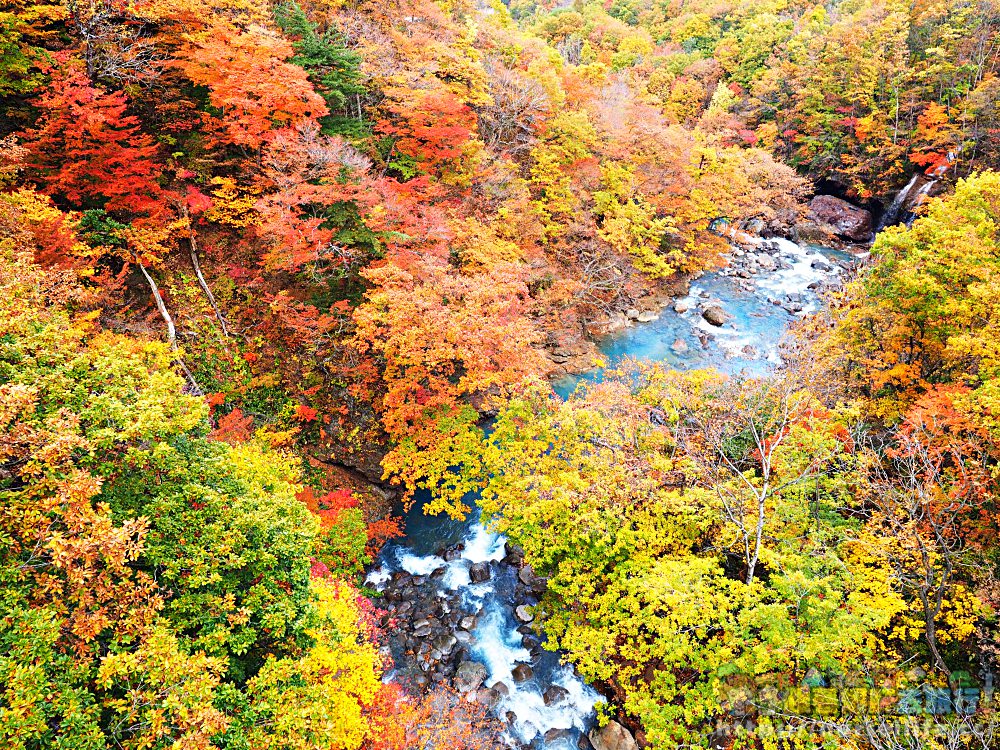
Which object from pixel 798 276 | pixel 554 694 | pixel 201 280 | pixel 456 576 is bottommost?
pixel 456 576

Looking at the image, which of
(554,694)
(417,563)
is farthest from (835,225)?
(554,694)

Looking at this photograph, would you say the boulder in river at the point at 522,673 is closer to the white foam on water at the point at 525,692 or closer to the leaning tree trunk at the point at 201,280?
the white foam on water at the point at 525,692

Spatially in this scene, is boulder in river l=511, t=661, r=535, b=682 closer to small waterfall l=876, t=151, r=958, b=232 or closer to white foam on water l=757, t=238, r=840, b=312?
white foam on water l=757, t=238, r=840, b=312

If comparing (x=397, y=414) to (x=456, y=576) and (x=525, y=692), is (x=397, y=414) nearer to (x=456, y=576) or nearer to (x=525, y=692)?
(x=456, y=576)

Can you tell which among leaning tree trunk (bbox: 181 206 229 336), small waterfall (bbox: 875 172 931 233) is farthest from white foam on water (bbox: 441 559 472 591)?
small waterfall (bbox: 875 172 931 233)

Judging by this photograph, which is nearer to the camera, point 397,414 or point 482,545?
point 397,414

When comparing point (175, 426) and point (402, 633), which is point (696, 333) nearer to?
point (402, 633)

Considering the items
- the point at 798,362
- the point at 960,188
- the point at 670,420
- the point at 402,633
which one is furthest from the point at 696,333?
the point at 402,633
